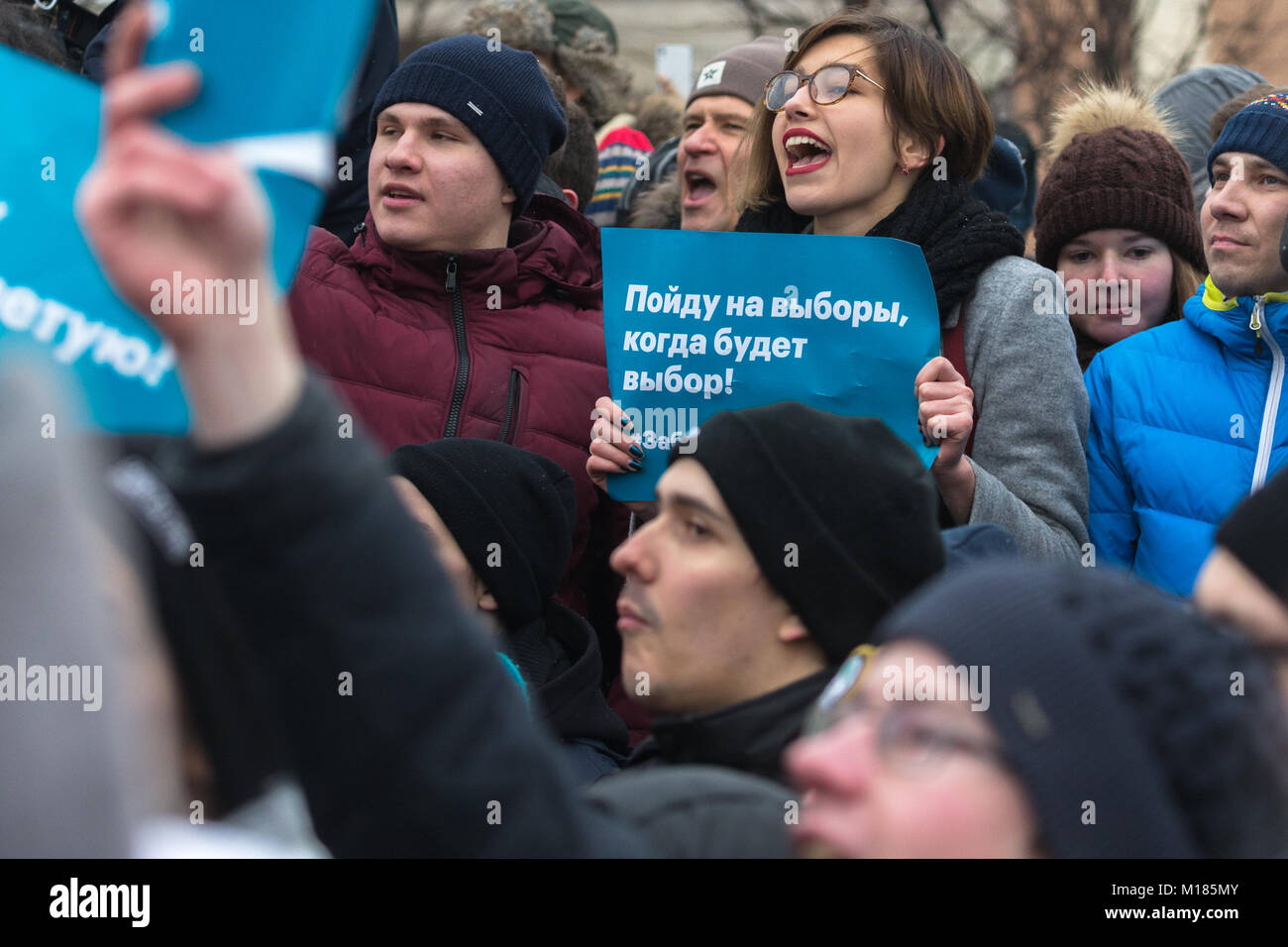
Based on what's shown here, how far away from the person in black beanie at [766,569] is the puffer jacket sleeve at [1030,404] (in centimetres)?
88

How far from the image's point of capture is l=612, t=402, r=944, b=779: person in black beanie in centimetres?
255

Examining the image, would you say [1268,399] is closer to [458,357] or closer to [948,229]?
[948,229]

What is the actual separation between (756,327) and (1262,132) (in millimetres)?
1483

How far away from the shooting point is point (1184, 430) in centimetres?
377

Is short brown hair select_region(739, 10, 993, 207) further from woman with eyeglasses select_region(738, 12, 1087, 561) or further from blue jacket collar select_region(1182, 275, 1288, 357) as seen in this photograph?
blue jacket collar select_region(1182, 275, 1288, 357)

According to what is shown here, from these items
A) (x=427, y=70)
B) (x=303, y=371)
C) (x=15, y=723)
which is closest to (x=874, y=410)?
(x=427, y=70)

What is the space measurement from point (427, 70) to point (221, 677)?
288 centimetres

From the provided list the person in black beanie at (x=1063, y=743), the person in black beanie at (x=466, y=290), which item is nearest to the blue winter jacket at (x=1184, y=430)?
the person in black beanie at (x=466, y=290)

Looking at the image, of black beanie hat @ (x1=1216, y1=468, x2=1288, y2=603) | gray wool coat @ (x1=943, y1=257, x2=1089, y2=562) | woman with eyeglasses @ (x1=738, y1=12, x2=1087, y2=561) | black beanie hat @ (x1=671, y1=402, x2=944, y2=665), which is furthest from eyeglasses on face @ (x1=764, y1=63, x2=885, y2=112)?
black beanie hat @ (x1=1216, y1=468, x2=1288, y2=603)

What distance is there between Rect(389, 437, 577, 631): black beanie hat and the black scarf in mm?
1012

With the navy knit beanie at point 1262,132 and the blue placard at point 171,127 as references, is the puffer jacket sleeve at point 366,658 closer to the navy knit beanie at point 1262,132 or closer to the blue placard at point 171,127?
the blue placard at point 171,127

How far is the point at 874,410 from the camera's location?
11.5 ft

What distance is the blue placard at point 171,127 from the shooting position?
5.27ft
